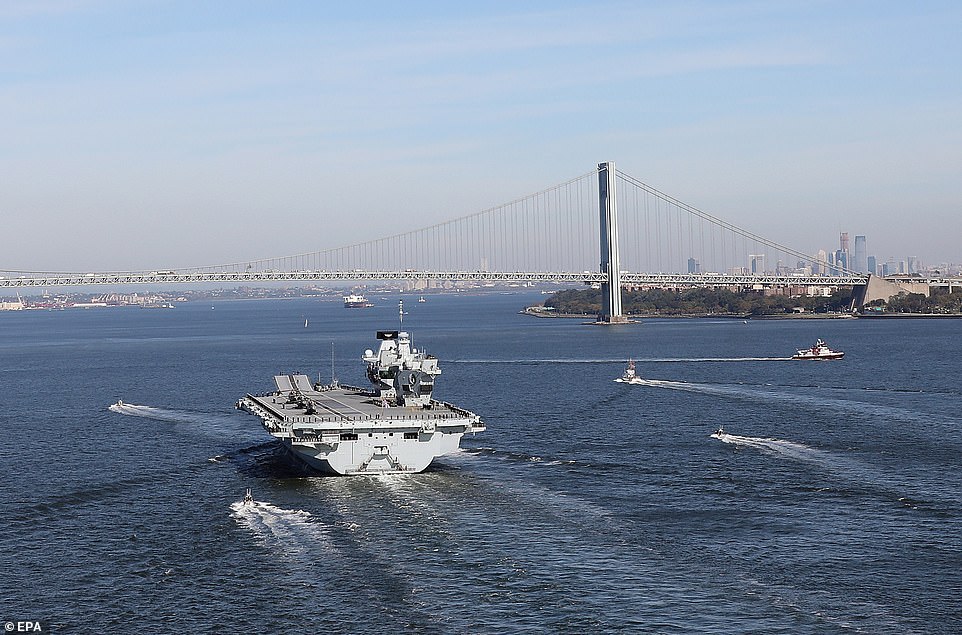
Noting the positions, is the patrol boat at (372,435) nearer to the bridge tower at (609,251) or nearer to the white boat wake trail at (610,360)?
the white boat wake trail at (610,360)

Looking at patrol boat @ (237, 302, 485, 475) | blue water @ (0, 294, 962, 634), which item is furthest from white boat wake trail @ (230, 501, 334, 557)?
patrol boat @ (237, 302, 485, 475)

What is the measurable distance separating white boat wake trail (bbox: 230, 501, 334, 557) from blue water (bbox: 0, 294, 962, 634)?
13cm

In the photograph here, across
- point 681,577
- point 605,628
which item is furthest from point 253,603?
point 681,577

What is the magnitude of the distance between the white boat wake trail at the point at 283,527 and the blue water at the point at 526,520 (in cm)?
13

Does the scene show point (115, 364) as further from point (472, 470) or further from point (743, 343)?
point (472, 470)

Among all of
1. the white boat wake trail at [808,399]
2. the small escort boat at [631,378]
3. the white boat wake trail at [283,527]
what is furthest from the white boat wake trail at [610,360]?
the white boat wake trail at [283,527]

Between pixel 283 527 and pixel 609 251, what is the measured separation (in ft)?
473

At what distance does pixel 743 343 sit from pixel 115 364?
6485 centimetres

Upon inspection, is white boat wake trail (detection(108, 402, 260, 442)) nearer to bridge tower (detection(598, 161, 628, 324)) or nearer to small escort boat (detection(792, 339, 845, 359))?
small escort boat (detection(792, 339, 845, 359))

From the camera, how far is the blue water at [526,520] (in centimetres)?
2848

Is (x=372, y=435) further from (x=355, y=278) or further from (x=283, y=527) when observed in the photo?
(x=355, y=278)

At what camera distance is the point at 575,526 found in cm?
3609

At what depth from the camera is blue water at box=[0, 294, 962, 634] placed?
2848cm

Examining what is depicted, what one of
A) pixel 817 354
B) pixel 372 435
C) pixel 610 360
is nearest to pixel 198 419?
pixel 372 435
